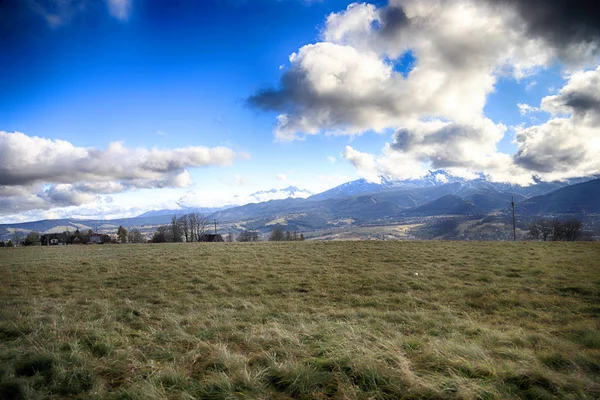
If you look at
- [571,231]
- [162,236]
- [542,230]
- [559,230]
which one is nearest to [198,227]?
[162,236]

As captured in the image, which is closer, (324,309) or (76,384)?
(76,384)

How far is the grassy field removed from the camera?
4266 millimetres

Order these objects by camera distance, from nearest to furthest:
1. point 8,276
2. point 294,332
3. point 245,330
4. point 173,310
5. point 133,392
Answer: point 133,392 < point 294,332 < point 245,330 < point 173,310 < point 8,276

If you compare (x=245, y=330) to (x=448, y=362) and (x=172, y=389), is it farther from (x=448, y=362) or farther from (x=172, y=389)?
(x=448, y=362)

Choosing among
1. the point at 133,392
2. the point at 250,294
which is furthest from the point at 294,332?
the point at 250,294

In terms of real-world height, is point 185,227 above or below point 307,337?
above

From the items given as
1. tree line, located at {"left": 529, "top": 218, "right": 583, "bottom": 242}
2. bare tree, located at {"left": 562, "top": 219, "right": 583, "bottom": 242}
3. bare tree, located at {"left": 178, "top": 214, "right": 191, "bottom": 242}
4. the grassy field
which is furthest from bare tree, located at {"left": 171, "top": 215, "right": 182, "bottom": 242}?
bare tree, located at {"left": 562, "top": 219, "right": 583, "bottom": 242}

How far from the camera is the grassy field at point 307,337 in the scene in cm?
427

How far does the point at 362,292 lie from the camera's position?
43.5ft

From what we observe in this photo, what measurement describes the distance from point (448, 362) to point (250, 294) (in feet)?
33.0

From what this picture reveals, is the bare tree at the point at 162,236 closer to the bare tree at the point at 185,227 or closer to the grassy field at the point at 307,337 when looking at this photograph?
the bare tree at the point at 185,227

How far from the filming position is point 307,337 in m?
6.59

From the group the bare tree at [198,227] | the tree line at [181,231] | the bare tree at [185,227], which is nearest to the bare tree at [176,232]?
the tree line at [181,231]

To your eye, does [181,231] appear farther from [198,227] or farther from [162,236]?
[162,236]
